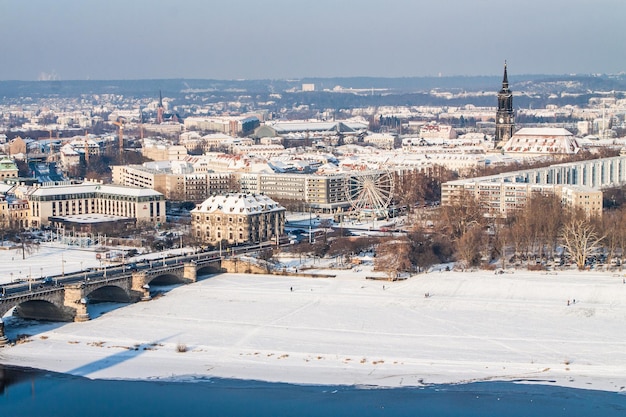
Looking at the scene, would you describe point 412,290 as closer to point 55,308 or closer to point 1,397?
point 55,308

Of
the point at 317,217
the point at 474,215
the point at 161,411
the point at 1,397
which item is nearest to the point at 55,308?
the point at 1,397

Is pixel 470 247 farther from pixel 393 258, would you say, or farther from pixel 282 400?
pixel 282 400

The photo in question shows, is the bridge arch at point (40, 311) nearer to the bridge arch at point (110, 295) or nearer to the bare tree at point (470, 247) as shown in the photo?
the bridge arch at point (110, 295)

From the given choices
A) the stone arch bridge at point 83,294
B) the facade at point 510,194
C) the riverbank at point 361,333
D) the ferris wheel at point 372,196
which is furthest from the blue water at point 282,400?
the ferris wheel at point 372,196

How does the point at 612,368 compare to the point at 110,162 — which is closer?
the point at 612,368

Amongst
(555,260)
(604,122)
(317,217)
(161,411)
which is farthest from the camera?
(604,122)

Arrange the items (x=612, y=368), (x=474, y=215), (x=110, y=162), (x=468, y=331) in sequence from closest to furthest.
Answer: (x=612, y=368) → (x=468, y=331) → (x=474, y=215) → (x=110, y=162)
